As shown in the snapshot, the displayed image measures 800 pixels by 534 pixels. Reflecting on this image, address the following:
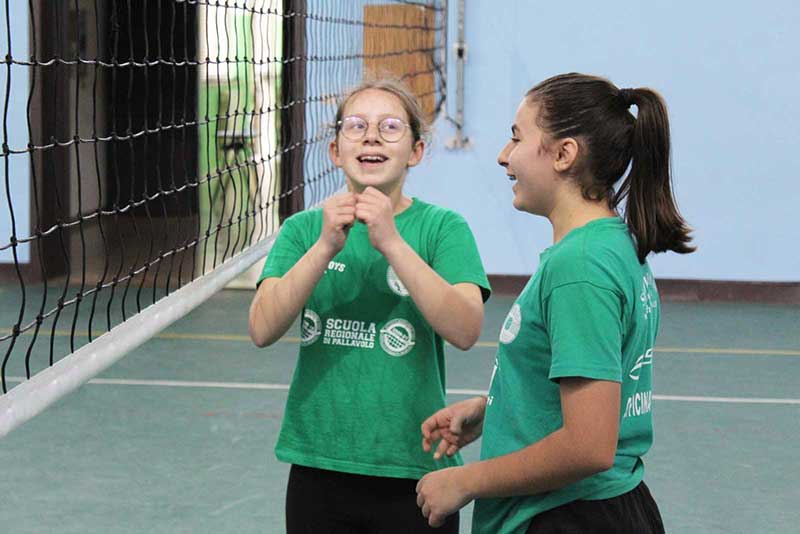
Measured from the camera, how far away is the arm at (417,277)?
1.53m

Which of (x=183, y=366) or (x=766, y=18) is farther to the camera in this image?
(x=766, y=18)

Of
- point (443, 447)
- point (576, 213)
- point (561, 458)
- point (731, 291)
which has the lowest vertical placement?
point (731, 291)

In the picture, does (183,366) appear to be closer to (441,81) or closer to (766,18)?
(441,81)

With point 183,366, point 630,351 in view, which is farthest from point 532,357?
point 183,366

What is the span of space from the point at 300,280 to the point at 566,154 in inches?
16.4

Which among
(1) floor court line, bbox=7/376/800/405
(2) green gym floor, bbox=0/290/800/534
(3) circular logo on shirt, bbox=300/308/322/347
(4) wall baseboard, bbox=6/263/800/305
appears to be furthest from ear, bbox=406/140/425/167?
(4) wall baseboard, bbox=6/263/800/305

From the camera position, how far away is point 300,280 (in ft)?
5.17

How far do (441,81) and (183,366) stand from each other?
2273mm

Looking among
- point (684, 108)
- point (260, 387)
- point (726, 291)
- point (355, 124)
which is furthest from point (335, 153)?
point (726, 291)

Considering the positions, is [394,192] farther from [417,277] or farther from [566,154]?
[566,154]

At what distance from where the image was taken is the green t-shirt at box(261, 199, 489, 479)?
5.47 ft

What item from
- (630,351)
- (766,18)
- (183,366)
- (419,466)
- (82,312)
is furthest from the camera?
(766,18)

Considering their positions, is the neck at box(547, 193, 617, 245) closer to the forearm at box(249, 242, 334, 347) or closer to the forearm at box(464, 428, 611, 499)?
the forearm at box(464, 428, 611, 499)

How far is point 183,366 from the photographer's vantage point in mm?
4664
